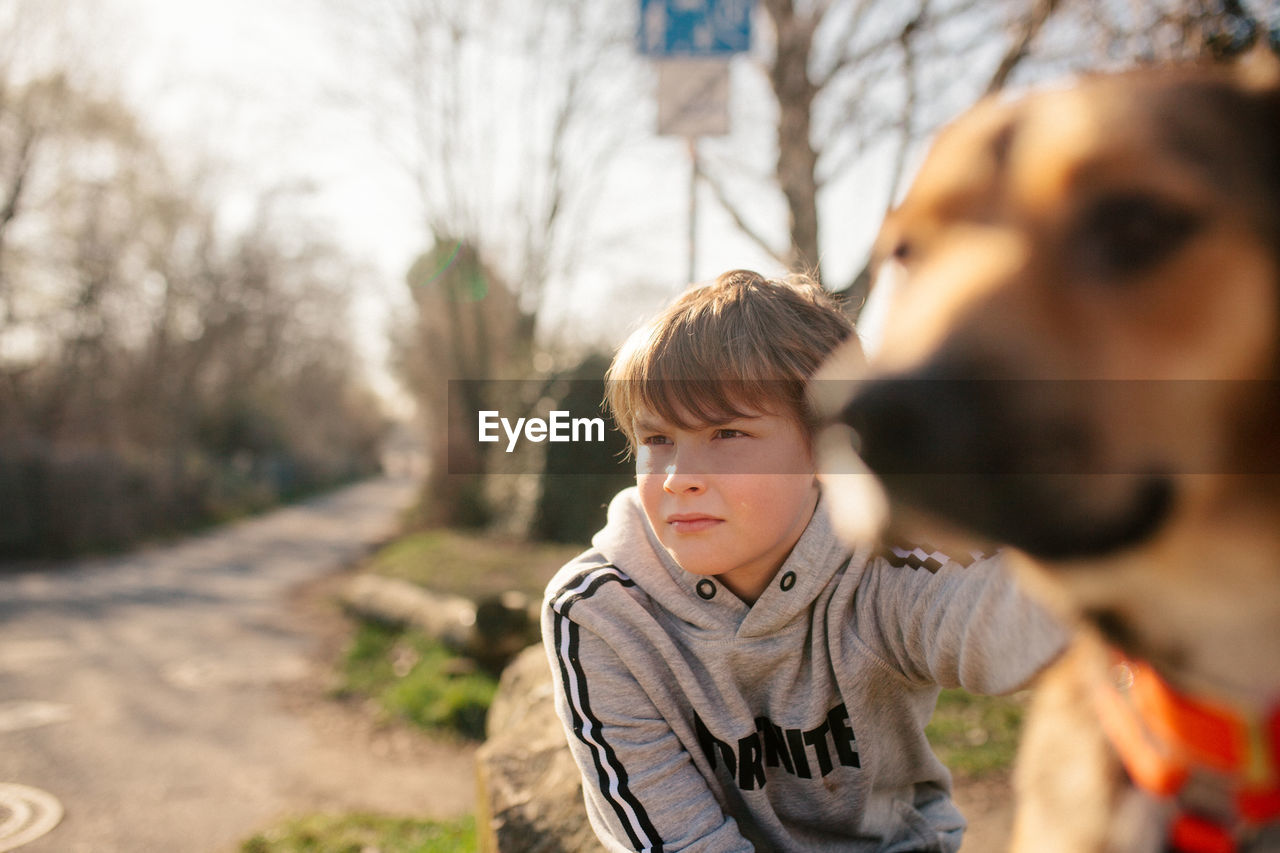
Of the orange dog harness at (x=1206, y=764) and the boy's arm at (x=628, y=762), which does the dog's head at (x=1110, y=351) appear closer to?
the orange dog harness at (x=1206, y=764)

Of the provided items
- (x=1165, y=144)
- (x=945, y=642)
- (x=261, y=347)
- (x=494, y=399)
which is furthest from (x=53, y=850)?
(x=261, y=347)

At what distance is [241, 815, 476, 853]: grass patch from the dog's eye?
361cm

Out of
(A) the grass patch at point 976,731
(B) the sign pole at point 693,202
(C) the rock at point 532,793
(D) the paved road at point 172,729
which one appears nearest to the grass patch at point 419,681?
(D) the paved road at point 172,729

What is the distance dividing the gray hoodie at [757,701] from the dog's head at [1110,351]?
84 cm

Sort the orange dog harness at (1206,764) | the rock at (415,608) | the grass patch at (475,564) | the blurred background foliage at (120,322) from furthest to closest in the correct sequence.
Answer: the blurred background foliage at (120,322) < the grass patch at (475,564) < the rock at (415,608) < the orange dog harness at (1206,764)

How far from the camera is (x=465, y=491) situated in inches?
640

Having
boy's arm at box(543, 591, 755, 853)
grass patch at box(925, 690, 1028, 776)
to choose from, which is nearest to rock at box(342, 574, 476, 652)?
grass patch at box(925, 690, 1028, 776)

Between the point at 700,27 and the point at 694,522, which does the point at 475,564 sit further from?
the point at 694,522

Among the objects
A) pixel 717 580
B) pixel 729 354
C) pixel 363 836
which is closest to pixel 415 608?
pixel 363 836

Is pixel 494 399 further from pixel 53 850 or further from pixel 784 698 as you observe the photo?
pixel 784 698

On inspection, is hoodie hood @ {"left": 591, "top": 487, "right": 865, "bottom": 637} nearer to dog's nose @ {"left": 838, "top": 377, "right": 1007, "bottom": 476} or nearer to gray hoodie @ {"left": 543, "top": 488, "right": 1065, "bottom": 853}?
gray hoodie @ {"left": 543, "top": 488, "right": 1065, "bottom": 853}

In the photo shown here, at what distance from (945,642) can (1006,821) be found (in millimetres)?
2415

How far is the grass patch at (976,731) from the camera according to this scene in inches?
164

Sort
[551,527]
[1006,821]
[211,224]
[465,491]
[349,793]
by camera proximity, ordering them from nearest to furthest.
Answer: [1006,821] < [349,793] < [551,527] < [465,491] < [211,224]
